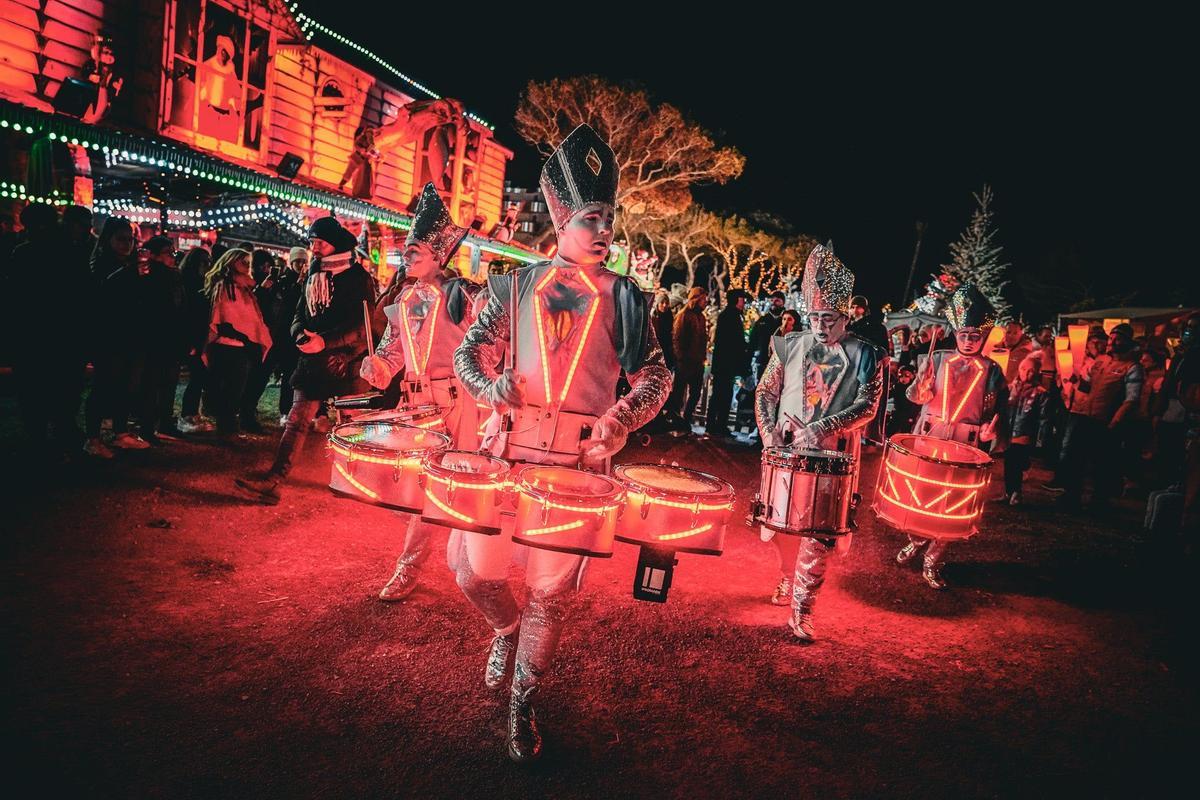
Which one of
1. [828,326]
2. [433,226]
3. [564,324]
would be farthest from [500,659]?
[828,326]

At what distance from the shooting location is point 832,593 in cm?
543

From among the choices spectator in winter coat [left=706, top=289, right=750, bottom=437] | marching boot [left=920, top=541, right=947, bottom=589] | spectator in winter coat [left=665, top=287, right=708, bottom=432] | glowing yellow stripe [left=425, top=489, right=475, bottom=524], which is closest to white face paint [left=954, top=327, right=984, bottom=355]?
marching boot [left=920, top=541, right=947, bottom=589]

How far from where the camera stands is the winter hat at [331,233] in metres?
5.98

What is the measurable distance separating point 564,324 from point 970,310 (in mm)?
4433

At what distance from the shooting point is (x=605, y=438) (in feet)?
9.70

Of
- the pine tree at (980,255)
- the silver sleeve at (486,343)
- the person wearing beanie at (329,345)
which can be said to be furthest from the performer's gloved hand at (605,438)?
the pine tree at (980,255)

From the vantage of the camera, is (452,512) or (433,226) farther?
(433,226)

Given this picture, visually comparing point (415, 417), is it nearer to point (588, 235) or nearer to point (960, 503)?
point (588, 235)

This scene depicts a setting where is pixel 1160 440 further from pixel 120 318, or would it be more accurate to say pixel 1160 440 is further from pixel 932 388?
pixel 120 318

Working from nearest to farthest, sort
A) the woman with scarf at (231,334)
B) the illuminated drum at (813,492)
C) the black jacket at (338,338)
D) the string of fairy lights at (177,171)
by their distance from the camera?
1. the illuminated drum at (813,492)
2. the black jacket at (338,338)
3. the string of fairy lights at (177,171)
4. the woman with scarf at (231,334)

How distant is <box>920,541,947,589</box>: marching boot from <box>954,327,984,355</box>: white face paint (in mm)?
1715

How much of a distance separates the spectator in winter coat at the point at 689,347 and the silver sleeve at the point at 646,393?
864 cm

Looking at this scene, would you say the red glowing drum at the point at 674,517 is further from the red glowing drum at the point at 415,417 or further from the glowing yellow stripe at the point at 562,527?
the red glowing drum at the point at 415,417

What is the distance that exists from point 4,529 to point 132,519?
767 millimetres
